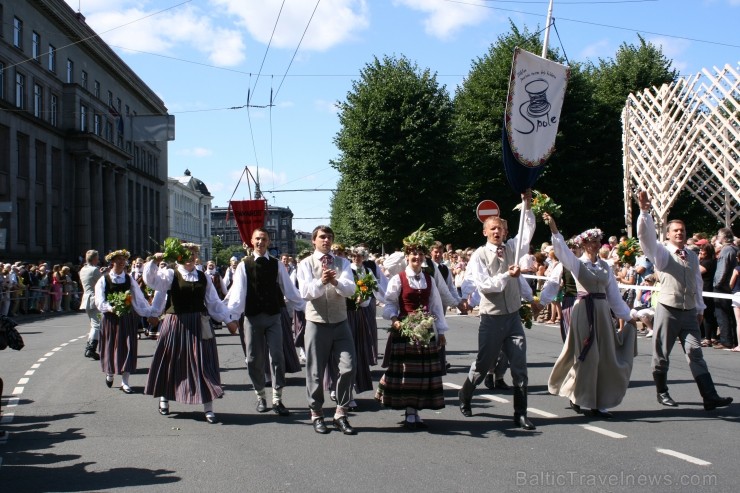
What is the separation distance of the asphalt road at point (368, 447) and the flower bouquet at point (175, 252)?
1704mm

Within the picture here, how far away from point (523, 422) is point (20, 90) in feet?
135

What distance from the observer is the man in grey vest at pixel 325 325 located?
7.90 metres

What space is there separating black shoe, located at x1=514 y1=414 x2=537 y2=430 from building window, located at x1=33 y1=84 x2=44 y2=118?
4234 cm

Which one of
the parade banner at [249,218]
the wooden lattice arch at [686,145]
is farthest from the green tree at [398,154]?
the parade banner at [249,218]

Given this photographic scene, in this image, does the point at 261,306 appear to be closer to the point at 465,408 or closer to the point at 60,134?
the point at 465,408

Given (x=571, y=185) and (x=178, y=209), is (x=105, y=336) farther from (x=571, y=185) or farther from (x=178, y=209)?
(x=178, y=209)

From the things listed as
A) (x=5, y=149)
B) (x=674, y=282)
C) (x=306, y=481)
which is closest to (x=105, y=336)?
(x=306, y=481)

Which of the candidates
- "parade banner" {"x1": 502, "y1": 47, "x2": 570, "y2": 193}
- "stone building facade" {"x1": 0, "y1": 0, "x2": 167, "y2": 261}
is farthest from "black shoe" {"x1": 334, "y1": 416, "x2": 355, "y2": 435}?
"stone building facade" {"x1": 0, "y1": 0, "x2": 167, "y2": 261}

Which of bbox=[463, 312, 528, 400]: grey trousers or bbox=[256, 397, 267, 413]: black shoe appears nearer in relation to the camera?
bbox=[463, 312, 528, 400]: grey trousers

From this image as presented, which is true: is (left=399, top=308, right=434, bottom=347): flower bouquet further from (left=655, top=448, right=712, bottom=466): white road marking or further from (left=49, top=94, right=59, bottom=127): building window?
(left=49, top=94, right=59, bottom=127): building window

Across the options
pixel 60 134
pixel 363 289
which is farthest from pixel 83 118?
pixel 363 289

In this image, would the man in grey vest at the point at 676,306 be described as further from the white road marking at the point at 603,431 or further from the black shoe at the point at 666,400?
the white road marking at the point at 603,431

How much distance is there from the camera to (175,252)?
8.98 meters

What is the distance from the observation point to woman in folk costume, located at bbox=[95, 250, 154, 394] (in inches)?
436
